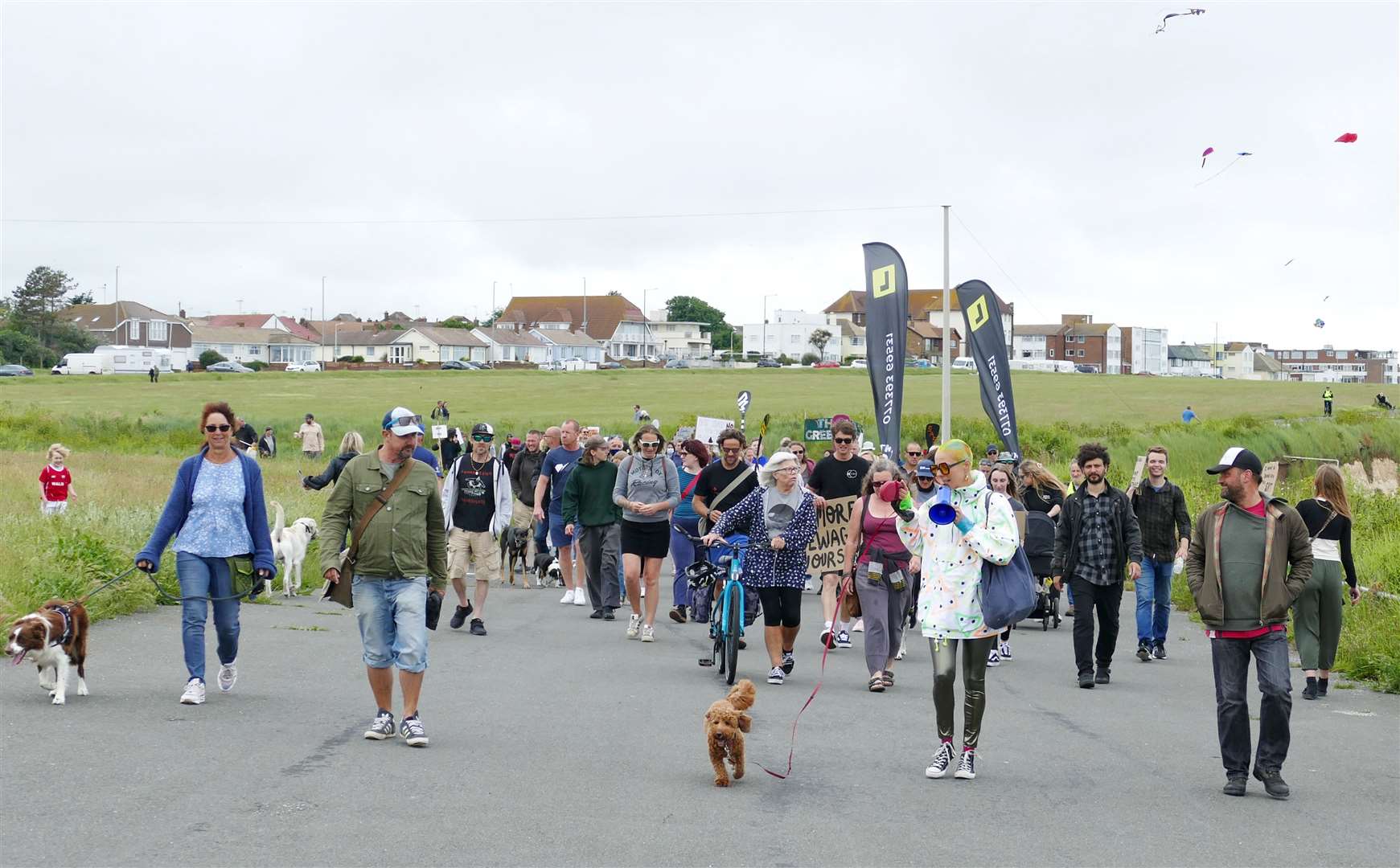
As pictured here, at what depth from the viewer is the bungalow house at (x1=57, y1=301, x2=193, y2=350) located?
137125mm

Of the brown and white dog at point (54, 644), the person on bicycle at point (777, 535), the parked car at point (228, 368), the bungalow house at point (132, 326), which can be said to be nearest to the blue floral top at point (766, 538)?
the person on bicycle at point (777, 535)

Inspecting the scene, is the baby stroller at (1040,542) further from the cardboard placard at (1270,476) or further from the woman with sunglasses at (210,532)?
the woman with sunglasses at (210,532)

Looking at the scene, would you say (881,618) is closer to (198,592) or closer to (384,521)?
(384,521)

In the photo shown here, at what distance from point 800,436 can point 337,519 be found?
44702 mm

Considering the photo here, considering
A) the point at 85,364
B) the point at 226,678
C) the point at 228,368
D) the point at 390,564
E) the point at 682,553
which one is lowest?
the point at 226,678

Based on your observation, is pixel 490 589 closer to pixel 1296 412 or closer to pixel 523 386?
pixel 1296 412

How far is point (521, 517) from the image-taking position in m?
19.0

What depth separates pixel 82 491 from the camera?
25094mm

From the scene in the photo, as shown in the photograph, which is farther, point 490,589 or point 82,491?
point 82,491

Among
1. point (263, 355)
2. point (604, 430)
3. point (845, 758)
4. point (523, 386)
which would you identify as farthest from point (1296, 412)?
point (263, 355)

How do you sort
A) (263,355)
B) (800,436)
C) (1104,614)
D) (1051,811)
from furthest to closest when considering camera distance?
(263,355) < (800,436) < (1104,614) < (1051,811)

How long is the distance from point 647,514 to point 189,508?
5.16 m

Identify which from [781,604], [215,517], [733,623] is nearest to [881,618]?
[781,604]

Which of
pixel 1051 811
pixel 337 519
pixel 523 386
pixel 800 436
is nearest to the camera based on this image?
pixel 1051 811
